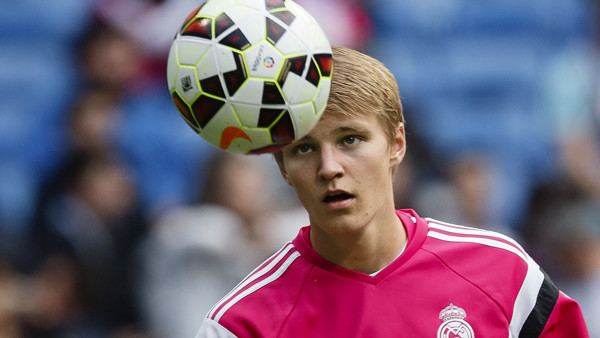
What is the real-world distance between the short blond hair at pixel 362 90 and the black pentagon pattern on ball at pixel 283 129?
0.29 meters

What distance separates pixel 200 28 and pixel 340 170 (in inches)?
29.8

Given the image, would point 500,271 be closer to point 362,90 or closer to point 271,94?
point 362,90

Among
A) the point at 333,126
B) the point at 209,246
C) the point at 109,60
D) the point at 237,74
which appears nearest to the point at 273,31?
the point at 237,74

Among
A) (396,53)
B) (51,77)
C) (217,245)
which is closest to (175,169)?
(51,77)

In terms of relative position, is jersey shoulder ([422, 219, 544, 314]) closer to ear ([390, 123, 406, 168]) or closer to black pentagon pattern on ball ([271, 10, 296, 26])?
ear ([390, 123, 406, 168])

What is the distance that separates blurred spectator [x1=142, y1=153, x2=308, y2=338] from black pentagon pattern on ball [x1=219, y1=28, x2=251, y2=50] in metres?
3.22

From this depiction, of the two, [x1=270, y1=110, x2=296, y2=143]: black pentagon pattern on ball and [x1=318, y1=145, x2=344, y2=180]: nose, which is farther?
[x1=318, y1=145, x2=344, y2=180]: nose

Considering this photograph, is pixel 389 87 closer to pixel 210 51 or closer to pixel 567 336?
pixel 210 51

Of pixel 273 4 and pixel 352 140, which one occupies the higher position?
pixel 273 4

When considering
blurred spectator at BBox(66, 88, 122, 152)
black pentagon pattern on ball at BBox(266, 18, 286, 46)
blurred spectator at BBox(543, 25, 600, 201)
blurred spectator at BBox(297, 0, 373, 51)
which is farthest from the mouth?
blurred spectator at BBox(543, 25, 600, 201)

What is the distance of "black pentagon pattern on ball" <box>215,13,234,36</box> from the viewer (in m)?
3.19

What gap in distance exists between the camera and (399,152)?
3.83 meters

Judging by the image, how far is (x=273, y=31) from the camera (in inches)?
126

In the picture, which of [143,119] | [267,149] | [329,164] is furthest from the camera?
[143,119]
